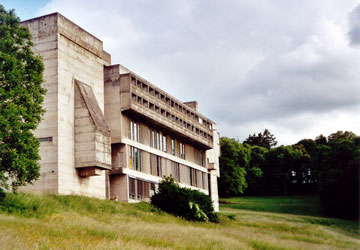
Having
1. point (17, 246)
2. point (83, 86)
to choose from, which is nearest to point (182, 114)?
point (83, 86)

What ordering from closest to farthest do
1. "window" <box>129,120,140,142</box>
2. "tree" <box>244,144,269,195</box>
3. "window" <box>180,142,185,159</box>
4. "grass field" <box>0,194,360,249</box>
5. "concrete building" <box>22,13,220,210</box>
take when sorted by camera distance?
"grass field" <box>0,194,360,249</box>
"concrete building" <box>22,13,220,210</box>
"window" <box>129,120,140,142</box>
"window" <box>180,142,185,159</box>
"tree" <box>244,144,269,195</box>

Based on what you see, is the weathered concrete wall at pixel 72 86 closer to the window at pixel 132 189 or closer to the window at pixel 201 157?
the window at pixel 132 189

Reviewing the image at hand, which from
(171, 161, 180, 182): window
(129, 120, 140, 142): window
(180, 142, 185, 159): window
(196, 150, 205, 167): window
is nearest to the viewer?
(129, 120, 140, 142): window

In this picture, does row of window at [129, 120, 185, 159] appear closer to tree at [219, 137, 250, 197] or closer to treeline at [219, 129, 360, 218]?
treeline at [219, 129, 360, 218]

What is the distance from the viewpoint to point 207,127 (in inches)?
2768

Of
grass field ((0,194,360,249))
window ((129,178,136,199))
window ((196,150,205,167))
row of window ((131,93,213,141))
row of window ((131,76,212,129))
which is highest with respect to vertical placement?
row of window ((131,76,212,129))

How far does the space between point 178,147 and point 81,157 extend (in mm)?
21919

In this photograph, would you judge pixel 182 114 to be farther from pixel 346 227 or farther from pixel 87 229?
pixel 87 229

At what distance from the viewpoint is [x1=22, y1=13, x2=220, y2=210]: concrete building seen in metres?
42.5

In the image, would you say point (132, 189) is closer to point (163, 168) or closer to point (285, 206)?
point (163, 168)

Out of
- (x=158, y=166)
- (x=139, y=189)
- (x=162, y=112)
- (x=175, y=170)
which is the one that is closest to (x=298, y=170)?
(x=175, y=170)

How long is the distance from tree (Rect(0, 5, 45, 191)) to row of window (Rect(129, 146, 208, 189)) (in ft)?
62.9

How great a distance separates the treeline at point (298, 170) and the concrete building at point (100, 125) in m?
25.0

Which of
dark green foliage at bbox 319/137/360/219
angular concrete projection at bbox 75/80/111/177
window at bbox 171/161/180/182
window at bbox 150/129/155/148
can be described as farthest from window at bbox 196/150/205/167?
angular concrete projection at bbox 75/80/111/177
